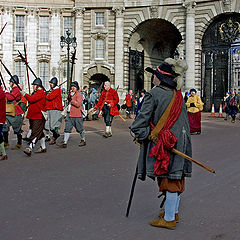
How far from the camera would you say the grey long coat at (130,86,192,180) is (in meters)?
3.99

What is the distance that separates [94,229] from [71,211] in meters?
0.71

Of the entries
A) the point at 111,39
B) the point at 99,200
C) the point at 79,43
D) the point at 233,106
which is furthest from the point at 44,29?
the point at 99,200

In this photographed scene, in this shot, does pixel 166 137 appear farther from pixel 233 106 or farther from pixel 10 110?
pixel 233 106

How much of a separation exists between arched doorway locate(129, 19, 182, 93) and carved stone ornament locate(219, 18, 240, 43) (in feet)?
14.2

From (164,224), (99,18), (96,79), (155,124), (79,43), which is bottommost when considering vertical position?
(164,224)

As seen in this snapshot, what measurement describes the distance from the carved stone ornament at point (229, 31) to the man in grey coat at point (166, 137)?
26.0 meters

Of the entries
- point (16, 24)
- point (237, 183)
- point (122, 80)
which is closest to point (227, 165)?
point (237, 183)

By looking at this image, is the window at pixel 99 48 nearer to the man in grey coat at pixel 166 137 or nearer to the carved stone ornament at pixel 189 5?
the carved stone ornament at pixel 189 5

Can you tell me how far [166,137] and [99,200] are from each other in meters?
1.66

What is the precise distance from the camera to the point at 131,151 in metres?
9.55

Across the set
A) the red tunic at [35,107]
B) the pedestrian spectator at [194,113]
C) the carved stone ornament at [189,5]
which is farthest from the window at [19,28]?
the red tunic at [35,107]

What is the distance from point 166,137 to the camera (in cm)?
390

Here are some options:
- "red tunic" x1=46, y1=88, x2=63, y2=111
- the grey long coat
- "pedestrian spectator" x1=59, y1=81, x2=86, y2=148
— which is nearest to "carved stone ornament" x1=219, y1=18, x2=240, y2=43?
"pedestrian spectator" x1=59, y1=81, x2=86, y2=148

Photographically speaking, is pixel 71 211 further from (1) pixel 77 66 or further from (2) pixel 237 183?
(1) pixel 77 66
